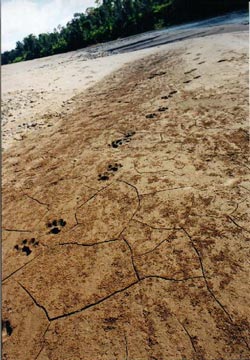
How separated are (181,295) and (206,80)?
14.9 feet

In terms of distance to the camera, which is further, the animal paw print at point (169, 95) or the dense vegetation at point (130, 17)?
the dense vegetation at point (130, 17)

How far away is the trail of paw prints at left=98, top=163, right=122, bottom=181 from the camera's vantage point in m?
3.14

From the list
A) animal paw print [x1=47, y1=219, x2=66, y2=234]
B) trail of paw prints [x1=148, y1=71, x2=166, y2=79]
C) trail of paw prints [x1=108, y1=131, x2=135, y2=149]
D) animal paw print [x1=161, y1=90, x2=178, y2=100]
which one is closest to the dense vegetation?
trail of paw prints [x1=148, y1=71, x2=166, y2=79]

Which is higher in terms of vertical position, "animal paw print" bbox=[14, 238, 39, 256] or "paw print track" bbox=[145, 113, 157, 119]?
"paw print track" bbox=[145, 113, 157, 119]

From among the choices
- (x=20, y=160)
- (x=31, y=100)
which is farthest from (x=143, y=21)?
(x=20, y=160)

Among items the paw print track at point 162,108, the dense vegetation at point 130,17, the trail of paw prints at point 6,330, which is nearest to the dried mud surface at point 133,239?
the trail of paw prints at point 6,330

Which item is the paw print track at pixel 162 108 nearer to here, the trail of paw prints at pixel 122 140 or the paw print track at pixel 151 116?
the paw print track at pixel 151 116

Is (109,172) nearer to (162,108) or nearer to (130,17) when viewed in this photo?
(162,108)

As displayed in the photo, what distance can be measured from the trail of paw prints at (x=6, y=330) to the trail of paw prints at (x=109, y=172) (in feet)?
5.31

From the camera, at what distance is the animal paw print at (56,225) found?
102 inches

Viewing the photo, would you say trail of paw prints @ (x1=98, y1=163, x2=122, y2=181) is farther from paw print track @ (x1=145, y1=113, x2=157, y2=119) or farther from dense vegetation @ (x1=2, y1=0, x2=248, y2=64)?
dense vegetation @ (x1=2, y1=0, x2=248, y2=64)

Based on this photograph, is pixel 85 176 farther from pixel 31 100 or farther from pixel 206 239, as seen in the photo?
pixel 31 100

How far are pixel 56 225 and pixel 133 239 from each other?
2.48 feet

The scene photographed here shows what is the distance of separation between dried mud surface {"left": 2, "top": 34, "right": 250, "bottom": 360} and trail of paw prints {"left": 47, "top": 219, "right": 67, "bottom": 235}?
1 cm
